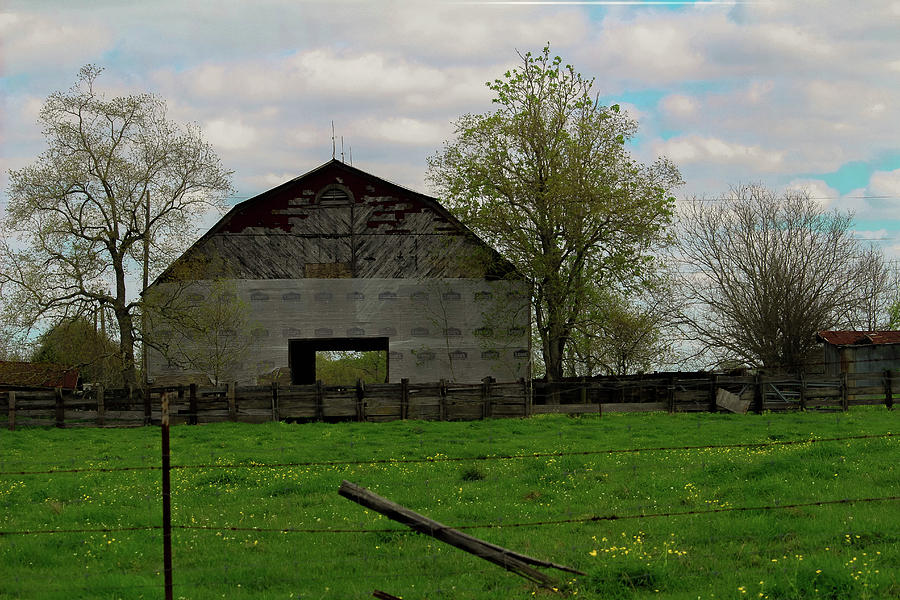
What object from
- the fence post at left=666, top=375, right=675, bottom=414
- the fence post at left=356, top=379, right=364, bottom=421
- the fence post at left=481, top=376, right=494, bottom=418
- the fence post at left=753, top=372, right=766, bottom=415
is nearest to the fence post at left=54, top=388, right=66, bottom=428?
the fence post at left=356, top=379, right=364, bottom=421

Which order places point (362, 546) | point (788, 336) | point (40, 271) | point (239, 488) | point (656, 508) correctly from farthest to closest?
point (788, 336) → point (40, 271) → point (239, 488) → point (656, 508) → point (362, 546)

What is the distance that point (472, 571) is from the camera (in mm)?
10602

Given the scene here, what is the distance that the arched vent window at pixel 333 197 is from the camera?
39844 mm

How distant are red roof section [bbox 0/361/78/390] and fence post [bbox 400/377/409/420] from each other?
1448 cm

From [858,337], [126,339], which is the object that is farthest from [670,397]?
[126,339]

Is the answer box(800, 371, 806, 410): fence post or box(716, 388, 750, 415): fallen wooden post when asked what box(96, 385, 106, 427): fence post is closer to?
box(716, 388, 750, 415): fallen wooden post

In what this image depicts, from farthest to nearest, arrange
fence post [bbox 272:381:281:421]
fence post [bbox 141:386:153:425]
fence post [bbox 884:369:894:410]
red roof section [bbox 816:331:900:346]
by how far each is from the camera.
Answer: red roof section [bbox 816:331:900:346] < fence post [bbox 141:386:153:425] < fence post [bbox 272:381:281:421] < fence post [bbox 884:369:894:410]

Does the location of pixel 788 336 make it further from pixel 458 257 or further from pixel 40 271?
pixel 40 271

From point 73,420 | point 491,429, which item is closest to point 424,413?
point 491,429

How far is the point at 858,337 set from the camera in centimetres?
4978

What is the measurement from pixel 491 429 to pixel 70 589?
725 inches

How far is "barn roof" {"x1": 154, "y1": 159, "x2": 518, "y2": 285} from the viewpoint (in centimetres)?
3959

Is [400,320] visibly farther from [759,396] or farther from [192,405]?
[759,396]

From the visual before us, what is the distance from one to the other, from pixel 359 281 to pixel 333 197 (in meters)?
3.98
